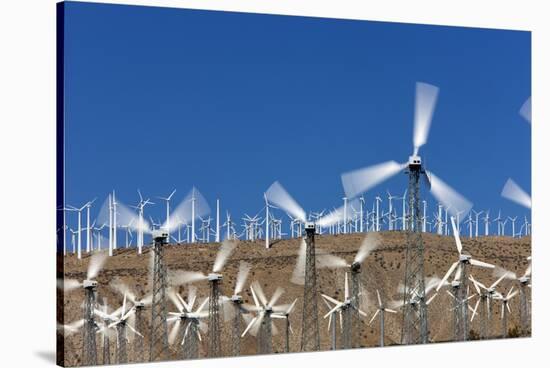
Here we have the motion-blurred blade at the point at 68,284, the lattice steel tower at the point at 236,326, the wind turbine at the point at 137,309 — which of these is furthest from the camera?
the lattice steel tower at the point at 236,326

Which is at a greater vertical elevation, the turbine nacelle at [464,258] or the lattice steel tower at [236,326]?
the turbine nacelle at [464,258]

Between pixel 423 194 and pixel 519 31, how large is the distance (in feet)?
15.4

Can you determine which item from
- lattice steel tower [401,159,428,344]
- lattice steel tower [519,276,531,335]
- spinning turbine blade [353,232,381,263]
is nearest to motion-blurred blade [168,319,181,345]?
spinning turbine blade [353,232,381,263]

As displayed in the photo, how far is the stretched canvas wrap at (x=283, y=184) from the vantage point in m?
29.8

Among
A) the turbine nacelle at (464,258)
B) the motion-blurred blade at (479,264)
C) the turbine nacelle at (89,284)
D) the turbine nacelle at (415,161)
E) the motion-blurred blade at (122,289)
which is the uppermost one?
the turbine nacelle at (415,161)

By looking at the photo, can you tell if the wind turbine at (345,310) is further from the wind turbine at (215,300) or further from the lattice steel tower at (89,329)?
the lattice steel tower at (89,329)

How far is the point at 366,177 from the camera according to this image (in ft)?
109

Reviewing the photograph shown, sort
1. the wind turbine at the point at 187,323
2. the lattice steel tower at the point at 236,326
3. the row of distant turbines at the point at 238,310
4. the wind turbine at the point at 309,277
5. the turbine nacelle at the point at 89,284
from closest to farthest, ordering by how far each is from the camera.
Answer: the turbine nacelle at the point at 89,284 < the row of distant turbines at the point at 238,310 < the wind turbine at the point at 187,323 < the lattice steel tower at the point at 236,326 < the wind turbine at the point at 309,277

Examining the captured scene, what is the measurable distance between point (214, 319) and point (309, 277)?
7.91ft

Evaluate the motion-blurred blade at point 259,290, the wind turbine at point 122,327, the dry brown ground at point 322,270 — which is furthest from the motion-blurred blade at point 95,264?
the motion-blurred blade at point 259,290

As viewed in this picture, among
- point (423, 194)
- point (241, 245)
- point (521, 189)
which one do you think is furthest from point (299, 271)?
point (521, 189)

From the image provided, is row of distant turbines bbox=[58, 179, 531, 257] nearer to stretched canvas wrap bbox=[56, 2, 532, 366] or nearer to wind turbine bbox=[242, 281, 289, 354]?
stretched canvas wrap bbox=[56, 2, 532, 366]

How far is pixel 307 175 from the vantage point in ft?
106

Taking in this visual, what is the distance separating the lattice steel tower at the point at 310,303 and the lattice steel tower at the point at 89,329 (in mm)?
5216
